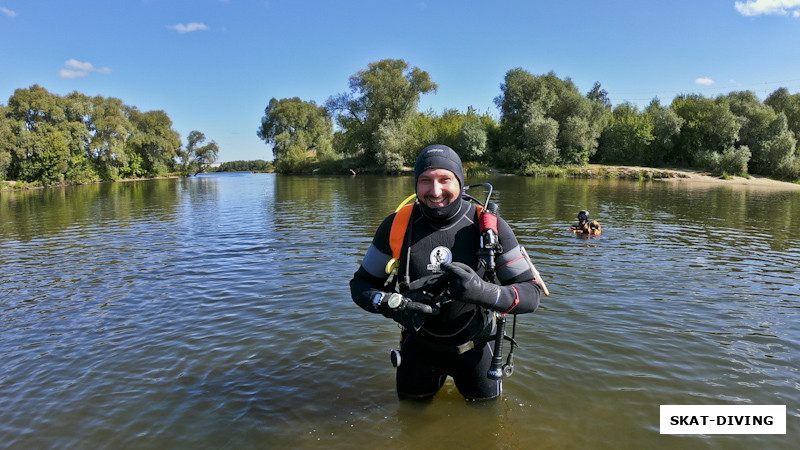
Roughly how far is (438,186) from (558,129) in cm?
5809

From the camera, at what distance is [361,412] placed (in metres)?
4.69

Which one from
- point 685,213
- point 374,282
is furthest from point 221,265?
point 685,213

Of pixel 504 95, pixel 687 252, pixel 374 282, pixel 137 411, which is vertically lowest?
pixel 137 411

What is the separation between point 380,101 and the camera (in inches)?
2625

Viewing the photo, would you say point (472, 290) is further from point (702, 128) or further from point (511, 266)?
point (702, 128)

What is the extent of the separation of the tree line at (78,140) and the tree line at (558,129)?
32.0m

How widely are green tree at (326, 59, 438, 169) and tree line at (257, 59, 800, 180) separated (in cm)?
15

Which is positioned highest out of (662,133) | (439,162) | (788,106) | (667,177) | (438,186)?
(788,106)

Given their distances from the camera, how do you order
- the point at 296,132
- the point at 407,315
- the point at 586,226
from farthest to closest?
the point at 296,132 < the point at 586,226 < the point at 407,315

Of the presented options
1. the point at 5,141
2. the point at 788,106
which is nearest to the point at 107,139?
the point at 5,141

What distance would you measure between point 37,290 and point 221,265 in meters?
3.74

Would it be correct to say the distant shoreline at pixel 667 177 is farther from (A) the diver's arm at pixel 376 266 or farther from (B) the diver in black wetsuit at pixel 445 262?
(A) the diver's arm at pixel 376 266

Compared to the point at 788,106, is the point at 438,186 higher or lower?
lower

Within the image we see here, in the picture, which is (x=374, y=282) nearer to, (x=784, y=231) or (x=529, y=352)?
(x=529, y=352)
